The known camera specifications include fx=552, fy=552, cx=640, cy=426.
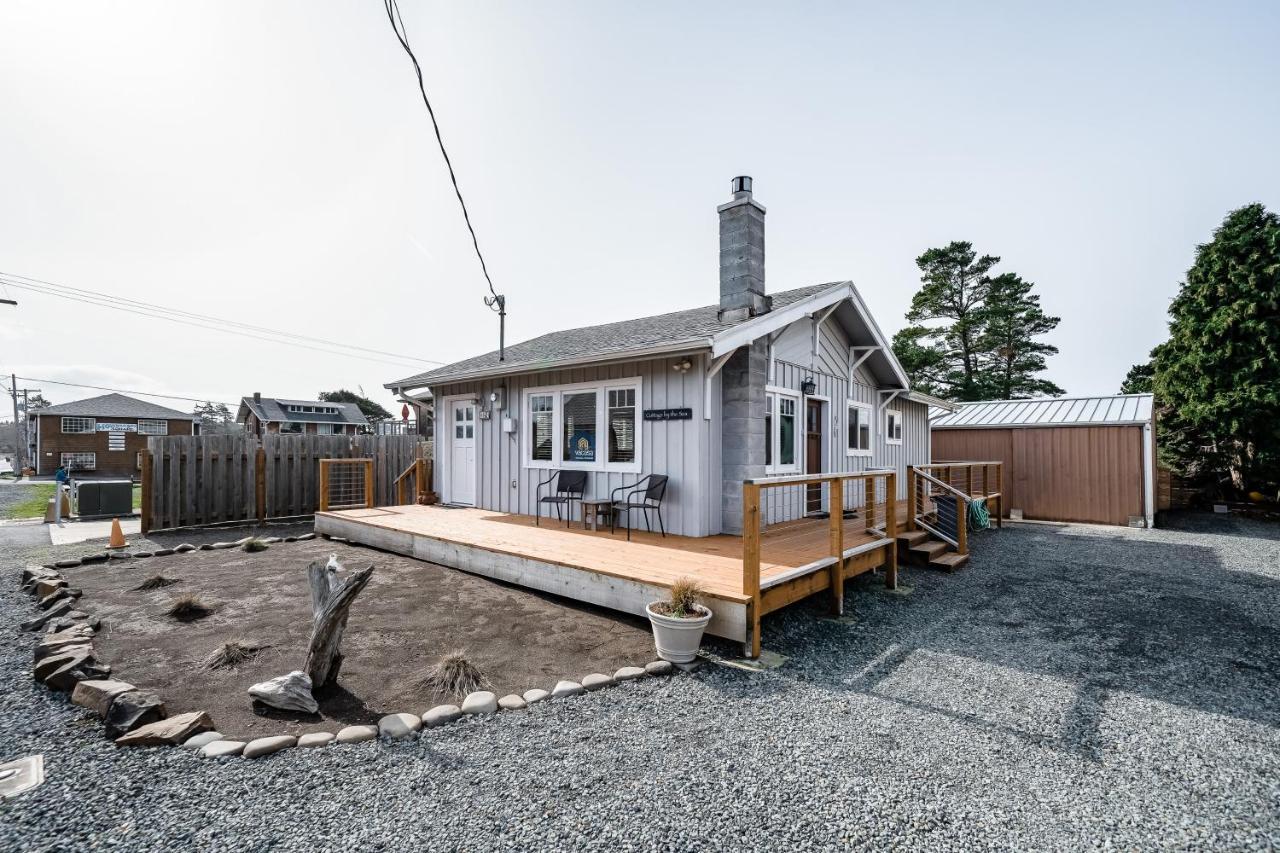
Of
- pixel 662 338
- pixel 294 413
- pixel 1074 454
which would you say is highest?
pixel 294 413

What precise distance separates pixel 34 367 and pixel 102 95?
2077 inches

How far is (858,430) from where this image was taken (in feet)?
33.0

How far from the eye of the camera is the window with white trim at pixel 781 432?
24.1 feet

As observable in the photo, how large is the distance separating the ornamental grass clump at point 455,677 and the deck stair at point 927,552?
594 centimetres

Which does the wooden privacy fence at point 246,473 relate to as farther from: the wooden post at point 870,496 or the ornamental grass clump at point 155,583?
the wooden post at point 870,496

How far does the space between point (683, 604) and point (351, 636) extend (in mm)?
2666

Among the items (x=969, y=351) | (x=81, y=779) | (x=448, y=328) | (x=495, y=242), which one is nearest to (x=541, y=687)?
(x=81, y=779)

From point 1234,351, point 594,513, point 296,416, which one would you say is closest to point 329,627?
point 594,513

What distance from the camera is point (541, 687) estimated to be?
3.61m

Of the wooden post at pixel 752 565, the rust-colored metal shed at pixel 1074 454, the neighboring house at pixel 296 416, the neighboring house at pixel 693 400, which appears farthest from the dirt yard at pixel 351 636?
the neighboring house at pixel 296 416

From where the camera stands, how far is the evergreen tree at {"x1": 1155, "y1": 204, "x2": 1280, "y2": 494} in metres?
12.4

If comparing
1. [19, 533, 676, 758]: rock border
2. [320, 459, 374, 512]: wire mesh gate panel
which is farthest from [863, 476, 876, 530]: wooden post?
[320, 459, 374, 512]: wire mesh gate panel

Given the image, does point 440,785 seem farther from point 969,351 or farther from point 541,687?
point 969,351

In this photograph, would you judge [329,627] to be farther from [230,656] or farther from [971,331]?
[971,331]
